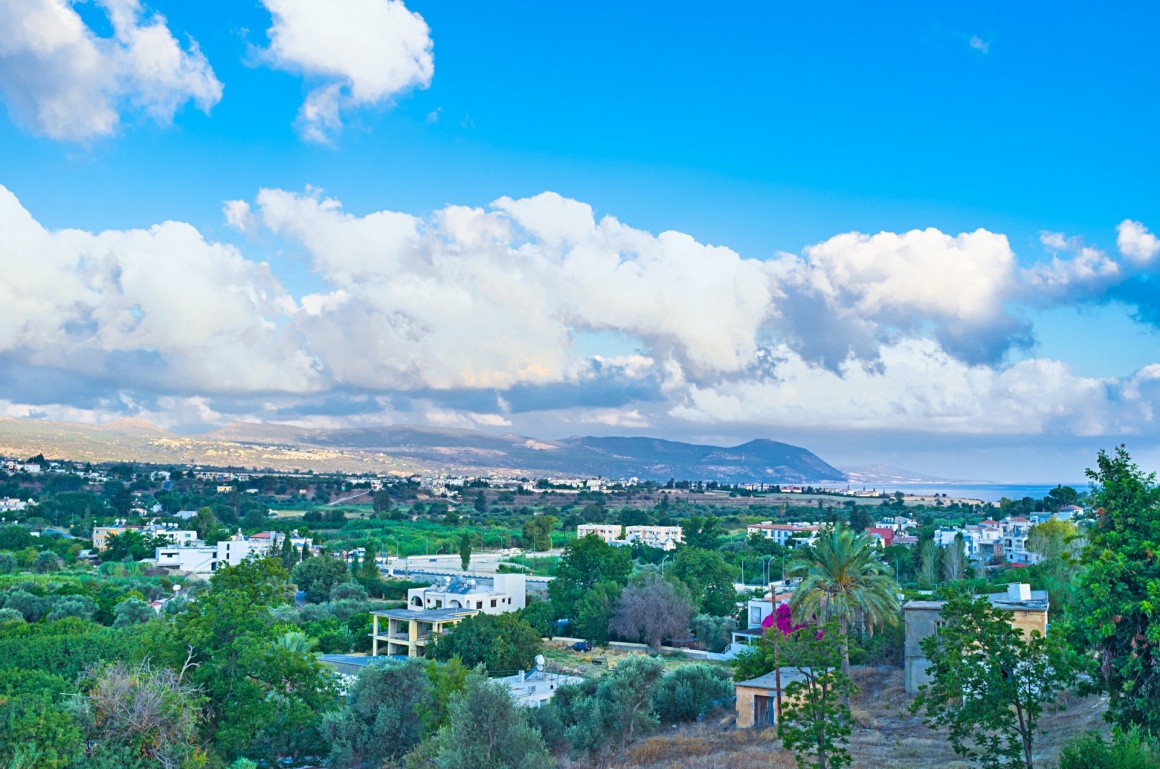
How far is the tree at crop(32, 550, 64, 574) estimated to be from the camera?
77.4 m

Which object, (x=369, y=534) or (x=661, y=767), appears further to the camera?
(x=369, y=534)

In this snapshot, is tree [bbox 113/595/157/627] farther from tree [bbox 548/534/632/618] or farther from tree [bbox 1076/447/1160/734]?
tree [bbox 1076/447/1160/734]

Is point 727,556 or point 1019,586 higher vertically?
point 1019,586

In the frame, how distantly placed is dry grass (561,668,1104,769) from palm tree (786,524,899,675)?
2.96 metres

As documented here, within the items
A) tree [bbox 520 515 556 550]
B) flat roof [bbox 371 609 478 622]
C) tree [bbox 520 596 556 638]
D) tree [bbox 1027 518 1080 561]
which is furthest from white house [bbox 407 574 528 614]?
tree [bbox 520 515 556 550]

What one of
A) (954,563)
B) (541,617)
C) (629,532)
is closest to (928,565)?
(954,563)

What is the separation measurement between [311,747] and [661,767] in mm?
11192

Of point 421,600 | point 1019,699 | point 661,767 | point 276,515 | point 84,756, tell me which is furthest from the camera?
point 276,515

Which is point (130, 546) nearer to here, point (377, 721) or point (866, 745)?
point (377, 721)

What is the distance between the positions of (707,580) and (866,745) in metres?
37.8

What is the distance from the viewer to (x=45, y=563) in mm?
77875

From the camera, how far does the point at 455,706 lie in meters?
20.2

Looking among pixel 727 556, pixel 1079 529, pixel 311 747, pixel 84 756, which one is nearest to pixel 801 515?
pixel 727 556

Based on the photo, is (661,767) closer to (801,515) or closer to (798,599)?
(798,599)
